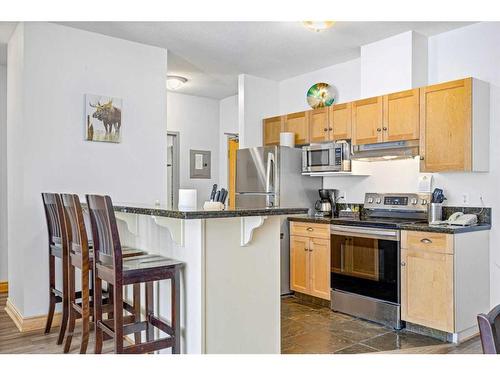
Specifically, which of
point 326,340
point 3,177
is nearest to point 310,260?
point 326,340

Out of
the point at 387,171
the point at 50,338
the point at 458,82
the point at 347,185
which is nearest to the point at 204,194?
the point at 347,185

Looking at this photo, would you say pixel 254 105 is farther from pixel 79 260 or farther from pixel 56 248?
pixel 79 260

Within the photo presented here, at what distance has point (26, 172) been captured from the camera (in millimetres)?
3582

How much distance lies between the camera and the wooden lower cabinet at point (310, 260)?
4266 mm

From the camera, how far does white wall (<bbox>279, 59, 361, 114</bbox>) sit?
4832 millimetres

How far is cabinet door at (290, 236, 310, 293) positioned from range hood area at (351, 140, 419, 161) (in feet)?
3.51

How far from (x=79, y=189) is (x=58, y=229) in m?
0.66

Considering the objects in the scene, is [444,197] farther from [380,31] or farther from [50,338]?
[50,338]

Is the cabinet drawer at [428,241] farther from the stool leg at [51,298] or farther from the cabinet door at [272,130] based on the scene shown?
the stool leg at [51,298]

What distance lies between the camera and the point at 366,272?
3.82m

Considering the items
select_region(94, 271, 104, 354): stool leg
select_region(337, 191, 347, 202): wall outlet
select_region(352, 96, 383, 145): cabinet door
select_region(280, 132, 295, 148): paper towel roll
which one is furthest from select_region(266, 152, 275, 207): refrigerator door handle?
select_region(94, 271, 104, 354): stool leg

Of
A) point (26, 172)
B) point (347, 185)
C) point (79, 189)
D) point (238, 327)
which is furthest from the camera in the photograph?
point (347, 185)

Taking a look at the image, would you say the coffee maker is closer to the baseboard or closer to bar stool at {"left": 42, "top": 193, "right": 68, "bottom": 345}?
bar stool at {"left": 42, "top": 193, "right": 68, "bottom": 345}

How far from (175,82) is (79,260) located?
11.6 feet
